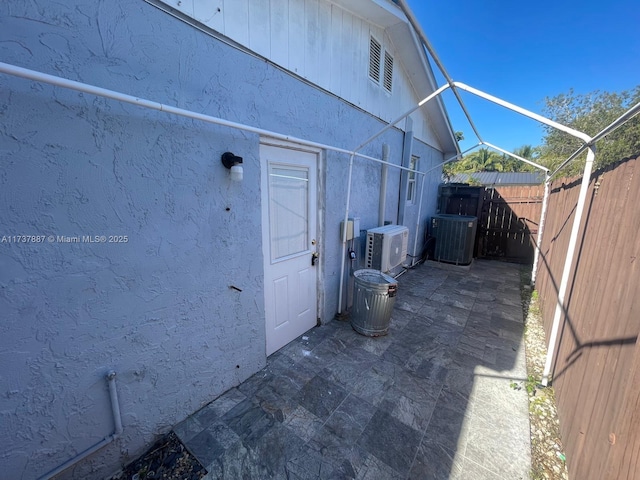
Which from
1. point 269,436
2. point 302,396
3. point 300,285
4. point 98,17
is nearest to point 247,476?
point 269,436

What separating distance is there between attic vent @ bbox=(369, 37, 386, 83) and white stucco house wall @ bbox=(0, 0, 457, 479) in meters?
0.77

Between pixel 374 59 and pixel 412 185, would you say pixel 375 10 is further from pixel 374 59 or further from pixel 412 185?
pixel 412 185

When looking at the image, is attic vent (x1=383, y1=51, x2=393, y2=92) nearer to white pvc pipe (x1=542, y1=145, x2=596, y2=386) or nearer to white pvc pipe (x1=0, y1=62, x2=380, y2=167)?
white pvc pipe (x1=0, y1=62, x2=380, y2=167)

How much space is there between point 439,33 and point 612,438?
5577 millimetres

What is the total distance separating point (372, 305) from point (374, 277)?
461mm

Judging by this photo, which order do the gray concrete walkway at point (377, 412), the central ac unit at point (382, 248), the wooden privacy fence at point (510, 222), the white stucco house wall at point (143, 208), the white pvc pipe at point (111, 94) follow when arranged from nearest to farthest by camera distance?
the white pvc pipe at point (111, 94) → the white stucco house wall at point (143, 208) → the gray concrete walkway at point (377, 412) → the central ac unit at point (382, 248) → the wooden privacy fence at point (510, 222)

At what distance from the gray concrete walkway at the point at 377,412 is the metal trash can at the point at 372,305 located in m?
0.14

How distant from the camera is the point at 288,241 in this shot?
9.70 ft

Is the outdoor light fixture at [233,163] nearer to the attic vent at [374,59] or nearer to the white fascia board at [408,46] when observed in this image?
the white fascia board at [408,46]

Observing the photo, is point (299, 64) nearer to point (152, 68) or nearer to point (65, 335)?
point (152, 68)

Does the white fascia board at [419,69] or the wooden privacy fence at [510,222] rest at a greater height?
the white fascia board at [419,69]

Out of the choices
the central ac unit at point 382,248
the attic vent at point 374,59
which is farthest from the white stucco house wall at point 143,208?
the central ac unit at point 382,248

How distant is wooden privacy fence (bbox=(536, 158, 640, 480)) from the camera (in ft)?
3.85

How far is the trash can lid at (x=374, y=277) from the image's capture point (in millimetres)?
3297
